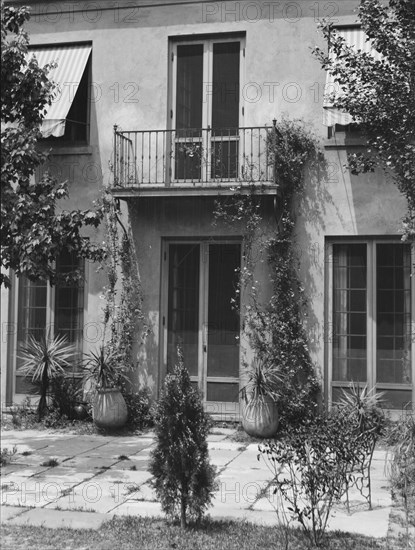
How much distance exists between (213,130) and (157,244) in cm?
215

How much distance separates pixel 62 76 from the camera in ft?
41.9

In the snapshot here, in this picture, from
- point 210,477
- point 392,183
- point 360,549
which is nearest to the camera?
point 360,549

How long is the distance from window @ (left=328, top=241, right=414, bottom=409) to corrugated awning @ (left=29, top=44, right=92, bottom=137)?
5.13 metres

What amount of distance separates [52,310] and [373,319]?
551 centimetres

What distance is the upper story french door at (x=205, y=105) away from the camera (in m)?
12.3

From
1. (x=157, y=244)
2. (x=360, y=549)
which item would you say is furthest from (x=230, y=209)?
(x=360, y=549)

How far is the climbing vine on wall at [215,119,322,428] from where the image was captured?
11578 millimetres

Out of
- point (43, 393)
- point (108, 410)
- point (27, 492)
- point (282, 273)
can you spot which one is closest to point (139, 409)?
point (108, 410)

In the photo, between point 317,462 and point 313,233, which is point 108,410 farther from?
point 317,462

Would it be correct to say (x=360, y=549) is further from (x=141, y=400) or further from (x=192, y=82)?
(x=192, y=82)

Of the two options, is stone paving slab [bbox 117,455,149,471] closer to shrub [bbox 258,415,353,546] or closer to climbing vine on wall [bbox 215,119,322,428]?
climbing vine on wall [bbox 215,119,322,428]

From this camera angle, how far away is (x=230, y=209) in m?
12.0

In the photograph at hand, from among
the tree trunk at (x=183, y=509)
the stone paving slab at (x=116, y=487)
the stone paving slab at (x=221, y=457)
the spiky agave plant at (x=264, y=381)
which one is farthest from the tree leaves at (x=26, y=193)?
the tree trunk at (x=183, y=509)

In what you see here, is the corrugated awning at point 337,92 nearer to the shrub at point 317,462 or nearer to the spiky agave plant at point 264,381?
the spiky agave plant at point 264,381
